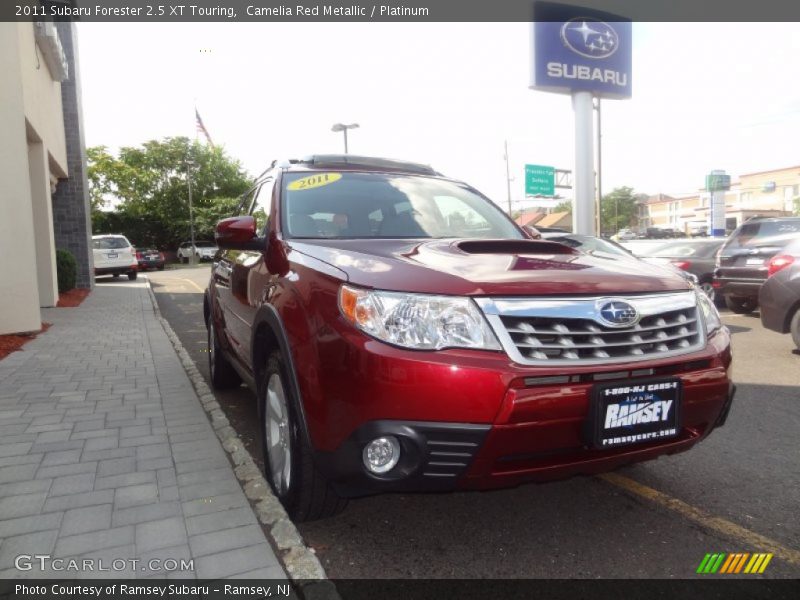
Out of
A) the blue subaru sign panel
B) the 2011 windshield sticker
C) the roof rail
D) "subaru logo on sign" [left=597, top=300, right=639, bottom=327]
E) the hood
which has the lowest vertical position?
"subaru logo on sign" [left=597, top=300, right=639, bottom=327]

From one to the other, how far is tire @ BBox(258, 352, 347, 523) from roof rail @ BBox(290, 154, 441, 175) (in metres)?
1.53

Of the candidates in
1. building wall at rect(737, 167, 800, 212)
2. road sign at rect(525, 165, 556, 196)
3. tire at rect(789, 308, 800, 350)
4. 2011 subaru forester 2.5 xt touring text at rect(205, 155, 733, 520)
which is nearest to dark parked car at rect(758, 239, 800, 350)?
tire at rect(789, 308, 800, 350)

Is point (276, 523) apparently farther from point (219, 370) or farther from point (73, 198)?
point (73, 198)

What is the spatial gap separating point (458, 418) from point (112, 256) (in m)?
22.6

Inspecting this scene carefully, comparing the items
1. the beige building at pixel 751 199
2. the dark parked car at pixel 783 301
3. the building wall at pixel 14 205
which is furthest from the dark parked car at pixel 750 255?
the beige building at pixel 751 199

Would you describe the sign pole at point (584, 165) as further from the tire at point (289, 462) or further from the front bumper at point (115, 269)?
the tire at point (289, 462)

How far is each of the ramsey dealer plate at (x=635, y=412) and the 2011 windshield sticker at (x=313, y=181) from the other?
2.12 m

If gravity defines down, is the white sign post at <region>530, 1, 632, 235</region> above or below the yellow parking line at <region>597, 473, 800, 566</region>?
above

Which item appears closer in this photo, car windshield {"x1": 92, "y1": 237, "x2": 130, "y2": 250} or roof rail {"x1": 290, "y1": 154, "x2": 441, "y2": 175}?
roof rail {"x1": 290, "y1": 154, "x2": 441, "y2": 175}

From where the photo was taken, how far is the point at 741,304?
10.0m

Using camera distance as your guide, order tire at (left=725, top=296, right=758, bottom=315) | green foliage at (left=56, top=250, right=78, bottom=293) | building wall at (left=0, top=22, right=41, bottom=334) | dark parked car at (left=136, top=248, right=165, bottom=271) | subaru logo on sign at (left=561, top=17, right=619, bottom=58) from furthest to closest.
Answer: dark parked car at (left=136, top=248, right=165, bottom=271), subaru logo on sign at (left=561, top=17, right=619, bottom=58), green foliage at (left=56, top=250, right=78, bottom=293), tire at (left=725, top=296, right=758, bottom=315), building wall at (left=0, top=22, right=41, bottom=334)

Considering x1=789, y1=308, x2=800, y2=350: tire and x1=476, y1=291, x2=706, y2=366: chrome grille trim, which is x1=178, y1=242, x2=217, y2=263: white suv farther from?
x1=476, y1=291, x2=706, y2=366: chrome grille trim

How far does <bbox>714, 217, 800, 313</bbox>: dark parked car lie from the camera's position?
8961 millimetres

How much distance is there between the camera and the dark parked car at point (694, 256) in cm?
1049
